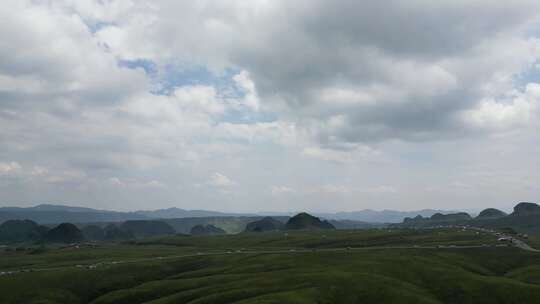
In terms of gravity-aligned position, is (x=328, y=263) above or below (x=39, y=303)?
above

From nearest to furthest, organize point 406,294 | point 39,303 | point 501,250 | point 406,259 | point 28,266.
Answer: point 406,294 < point 39,303 < point 406,259 < point 501,250 < point 28,266

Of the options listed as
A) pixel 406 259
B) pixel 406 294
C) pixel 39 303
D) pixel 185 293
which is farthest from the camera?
pixel 406 259

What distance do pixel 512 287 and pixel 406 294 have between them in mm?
26956

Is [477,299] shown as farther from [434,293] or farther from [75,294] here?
[75,294]

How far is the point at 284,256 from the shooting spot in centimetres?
17000

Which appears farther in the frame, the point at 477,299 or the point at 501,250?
the point at 501,250

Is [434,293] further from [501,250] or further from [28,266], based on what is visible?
[28,266]

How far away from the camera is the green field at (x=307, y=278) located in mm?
116812

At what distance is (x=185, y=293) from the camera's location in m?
127

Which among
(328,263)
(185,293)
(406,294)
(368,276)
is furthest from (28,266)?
(406,294)

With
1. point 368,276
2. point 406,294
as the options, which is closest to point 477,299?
point 406,294

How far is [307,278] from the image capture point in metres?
130

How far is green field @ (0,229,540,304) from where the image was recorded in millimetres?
116812

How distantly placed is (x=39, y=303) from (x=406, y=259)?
113650mm
